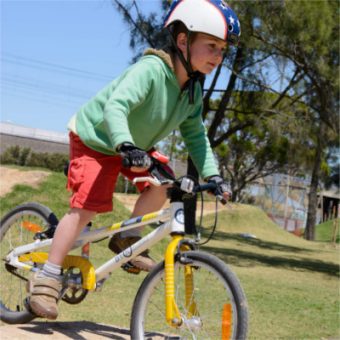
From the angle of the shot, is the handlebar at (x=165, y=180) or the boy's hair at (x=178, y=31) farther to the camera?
the boy's hair at (x=178, y=31)

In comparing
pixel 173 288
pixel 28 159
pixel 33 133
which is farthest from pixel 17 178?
pixel 33 133

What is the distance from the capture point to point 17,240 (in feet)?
14.1

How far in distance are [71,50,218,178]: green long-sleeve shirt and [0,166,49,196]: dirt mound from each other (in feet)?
23.9

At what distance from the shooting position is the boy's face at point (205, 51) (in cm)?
325

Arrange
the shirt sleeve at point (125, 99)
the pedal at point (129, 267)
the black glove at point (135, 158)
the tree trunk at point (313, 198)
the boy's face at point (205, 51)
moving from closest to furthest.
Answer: the black glove at point (135, 158) → the shirt sleeve at point (125, 99) → the boy's face at point (205, 51) → the pedal at point (129, 267) → the tree trunk at point (313, 198)

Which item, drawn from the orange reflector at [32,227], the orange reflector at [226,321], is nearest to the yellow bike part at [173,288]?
the orange reflector at [226,321]

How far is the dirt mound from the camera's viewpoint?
10642mm

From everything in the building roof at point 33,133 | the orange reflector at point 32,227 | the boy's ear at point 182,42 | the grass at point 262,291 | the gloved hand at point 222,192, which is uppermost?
the building roof at point 33,133

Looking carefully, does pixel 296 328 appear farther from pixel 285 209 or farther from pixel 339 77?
pixel 285 209

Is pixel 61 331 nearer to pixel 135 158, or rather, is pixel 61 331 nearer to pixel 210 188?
pixel 210 188

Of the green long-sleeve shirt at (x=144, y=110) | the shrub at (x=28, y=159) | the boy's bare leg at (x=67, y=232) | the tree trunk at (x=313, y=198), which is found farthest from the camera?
the shrub at (x=28, y=159)

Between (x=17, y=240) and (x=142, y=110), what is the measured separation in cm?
150

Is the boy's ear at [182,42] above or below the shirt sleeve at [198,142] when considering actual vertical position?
above

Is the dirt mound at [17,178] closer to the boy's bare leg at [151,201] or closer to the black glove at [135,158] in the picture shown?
the boy's bare leg at [151,201]
